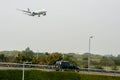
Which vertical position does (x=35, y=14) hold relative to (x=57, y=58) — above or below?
above

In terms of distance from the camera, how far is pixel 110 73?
218ft

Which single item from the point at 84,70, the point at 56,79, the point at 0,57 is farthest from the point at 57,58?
the point at 56,79

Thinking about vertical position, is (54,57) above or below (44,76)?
above

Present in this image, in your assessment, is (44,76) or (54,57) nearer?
(44,76)

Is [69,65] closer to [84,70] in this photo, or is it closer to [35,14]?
[84,70]

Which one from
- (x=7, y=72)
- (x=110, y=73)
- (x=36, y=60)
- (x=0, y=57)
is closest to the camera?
(x=7, y=72)

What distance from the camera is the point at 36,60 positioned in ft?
282

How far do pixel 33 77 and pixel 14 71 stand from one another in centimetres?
261

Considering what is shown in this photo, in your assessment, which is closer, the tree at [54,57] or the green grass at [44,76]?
the green grass at [44,76]

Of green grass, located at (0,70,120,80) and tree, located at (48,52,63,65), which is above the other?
tree, located at (48,52,63,65)

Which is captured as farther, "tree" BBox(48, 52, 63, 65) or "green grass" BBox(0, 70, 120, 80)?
"tree" BBox(48, 52, 63, 65)

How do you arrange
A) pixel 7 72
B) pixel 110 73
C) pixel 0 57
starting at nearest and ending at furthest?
pixel 7 72, pixel 110 73, pixel 0 57

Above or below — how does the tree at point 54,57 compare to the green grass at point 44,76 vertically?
above

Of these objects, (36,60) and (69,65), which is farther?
(36,60)
